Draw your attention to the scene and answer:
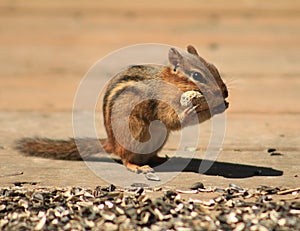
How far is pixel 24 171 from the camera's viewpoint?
149 inches

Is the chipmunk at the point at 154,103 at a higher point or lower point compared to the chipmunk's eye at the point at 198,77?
lower

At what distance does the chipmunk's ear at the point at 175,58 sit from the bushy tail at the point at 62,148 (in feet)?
2.00

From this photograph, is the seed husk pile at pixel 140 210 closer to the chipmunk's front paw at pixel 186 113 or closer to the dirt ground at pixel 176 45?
the dirt ground at pixel 176 45

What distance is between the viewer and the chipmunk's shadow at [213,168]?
12.2 feet

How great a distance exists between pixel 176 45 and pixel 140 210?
3868mm

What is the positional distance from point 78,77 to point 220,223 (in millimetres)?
3276

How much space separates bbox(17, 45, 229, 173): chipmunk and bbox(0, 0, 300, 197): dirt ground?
0.24 meters

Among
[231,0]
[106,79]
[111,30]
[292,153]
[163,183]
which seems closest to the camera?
[163,183]

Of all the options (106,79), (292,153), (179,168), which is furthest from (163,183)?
(106,79)

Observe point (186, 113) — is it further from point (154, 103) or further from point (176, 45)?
point (176, 45)

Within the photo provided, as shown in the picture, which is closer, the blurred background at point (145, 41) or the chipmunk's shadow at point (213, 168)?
the chipmunk's shadow at point (213, 168)

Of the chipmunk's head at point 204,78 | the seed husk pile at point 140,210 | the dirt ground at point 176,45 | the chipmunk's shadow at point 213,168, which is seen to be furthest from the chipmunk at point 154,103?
the seed husk pile at point 140,210

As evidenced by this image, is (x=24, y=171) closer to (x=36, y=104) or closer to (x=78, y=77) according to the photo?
(x=36, y=104)

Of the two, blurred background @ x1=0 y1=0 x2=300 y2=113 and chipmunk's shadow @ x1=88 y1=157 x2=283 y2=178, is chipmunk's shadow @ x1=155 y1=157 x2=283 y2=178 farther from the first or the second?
blurred background @ x1=0 y1=0 x2=300 y2=113
